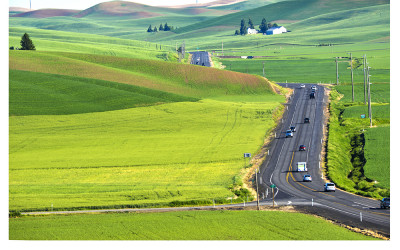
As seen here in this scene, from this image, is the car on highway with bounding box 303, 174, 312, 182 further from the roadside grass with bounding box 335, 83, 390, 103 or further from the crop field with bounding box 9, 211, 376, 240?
the roadside grass with bounding box 335, 83, 390, 103

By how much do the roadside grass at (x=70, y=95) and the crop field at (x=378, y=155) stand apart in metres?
45.2

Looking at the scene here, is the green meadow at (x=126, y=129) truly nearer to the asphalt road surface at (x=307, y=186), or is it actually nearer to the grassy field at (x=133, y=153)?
the grassy field at (x=133, y=153)

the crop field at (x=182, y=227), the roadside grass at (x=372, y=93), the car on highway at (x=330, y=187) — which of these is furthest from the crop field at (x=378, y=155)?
the roadside grass at (x=372, y=93)

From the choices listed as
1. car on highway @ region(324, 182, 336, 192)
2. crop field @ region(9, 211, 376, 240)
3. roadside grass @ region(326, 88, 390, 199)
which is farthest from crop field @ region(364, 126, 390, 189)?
crop field @ region(9, 211, 376, 240)

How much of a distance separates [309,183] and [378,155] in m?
13.5

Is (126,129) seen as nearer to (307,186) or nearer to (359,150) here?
(359,150)

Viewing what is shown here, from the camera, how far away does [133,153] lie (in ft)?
311

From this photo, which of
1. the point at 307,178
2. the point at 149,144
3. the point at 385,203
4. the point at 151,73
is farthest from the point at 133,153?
the point at 151,73

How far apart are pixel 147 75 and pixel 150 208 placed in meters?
95.0

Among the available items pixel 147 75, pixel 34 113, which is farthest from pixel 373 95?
pixel 34 113

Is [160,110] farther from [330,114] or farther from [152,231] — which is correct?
[152,231]

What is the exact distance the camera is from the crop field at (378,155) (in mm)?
77806

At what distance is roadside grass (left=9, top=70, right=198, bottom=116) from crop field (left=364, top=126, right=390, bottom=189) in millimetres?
45176

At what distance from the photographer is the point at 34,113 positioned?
377ft
